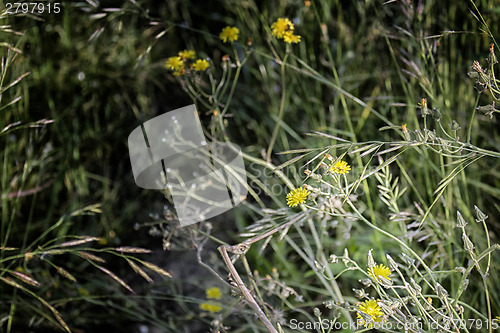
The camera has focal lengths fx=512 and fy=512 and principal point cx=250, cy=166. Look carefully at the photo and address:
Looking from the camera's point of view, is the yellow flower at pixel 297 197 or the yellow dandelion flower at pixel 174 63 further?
the yellow dandelion flower at pixel 174 63

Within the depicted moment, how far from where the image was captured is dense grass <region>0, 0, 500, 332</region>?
1112 mm

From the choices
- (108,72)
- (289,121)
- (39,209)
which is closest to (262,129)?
(289,121)

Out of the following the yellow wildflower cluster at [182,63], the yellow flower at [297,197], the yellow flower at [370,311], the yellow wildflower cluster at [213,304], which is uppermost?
the yellow wildflower cluster at [182,63]

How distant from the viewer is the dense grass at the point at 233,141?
1112 mm

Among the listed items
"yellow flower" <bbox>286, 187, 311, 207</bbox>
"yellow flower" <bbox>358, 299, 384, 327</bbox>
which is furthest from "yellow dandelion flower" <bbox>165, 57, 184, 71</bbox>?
"yellow flower" <bbox>358, 299, 384, 327</bbox>

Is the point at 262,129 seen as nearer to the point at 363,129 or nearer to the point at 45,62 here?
the point at 363,129

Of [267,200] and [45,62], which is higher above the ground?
[45,62]

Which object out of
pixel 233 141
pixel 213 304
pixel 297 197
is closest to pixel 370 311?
pixel 297 197

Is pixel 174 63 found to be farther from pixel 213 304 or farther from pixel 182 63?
pixel 213 304

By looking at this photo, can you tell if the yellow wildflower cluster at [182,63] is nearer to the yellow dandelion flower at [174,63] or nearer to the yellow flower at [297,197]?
the yellow dandelion flower at [174,63]

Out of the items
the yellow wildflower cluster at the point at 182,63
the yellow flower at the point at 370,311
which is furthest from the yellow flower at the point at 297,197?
the yellow wildflower cluster at the point at 182,63

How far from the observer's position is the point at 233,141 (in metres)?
1.61

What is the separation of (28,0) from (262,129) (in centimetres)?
74

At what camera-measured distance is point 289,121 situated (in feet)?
5.30
